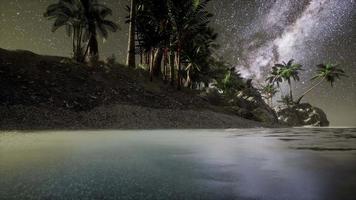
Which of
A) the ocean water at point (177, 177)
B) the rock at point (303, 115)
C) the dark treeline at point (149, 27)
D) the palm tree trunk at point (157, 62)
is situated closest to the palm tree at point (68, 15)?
the dark treeline at point (149, 27)

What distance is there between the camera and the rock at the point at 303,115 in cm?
7869

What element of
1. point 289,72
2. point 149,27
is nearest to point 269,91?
point 289,72

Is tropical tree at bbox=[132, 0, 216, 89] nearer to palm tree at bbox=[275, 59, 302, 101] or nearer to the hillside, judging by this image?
the hillside

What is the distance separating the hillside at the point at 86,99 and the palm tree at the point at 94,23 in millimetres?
6088

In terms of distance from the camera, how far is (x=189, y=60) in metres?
45.0

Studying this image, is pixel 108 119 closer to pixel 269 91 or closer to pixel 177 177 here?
pixel 177 177

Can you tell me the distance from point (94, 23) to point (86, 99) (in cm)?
1654

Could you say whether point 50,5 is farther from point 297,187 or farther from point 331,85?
point 331,85

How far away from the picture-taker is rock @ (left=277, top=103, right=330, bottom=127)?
258 feet

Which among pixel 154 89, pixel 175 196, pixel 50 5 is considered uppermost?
pixel 50 5

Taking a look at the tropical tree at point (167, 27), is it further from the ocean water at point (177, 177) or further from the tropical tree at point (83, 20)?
the ocean water at point (177, 177)

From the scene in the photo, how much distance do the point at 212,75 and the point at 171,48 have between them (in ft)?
62.7

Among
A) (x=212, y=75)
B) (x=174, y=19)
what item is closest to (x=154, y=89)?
(x=174, y=19)

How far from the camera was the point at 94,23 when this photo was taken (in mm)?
39656
